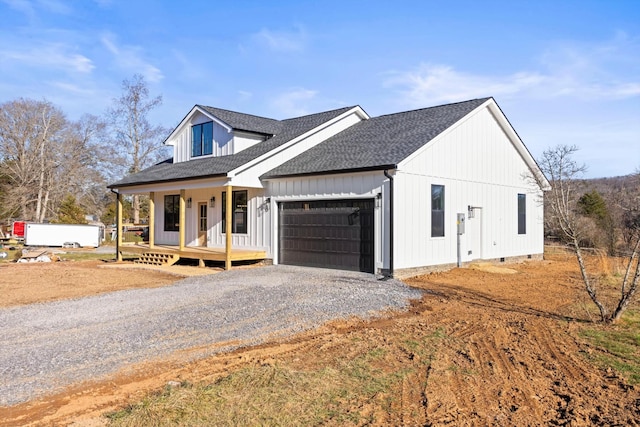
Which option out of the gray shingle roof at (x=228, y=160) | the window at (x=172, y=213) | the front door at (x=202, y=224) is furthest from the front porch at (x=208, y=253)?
the gray shingle roof at (x=228, y=160)

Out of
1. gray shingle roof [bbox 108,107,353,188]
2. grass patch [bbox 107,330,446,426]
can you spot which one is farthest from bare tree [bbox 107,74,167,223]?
grass patch [bbox 107,330,446,426]

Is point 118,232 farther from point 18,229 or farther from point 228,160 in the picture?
point 18,229

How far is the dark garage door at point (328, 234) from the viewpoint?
1371 centimetres

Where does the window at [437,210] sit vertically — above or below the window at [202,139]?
below

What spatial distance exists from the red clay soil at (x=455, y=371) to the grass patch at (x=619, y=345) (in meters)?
0.17

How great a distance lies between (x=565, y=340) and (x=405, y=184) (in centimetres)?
729

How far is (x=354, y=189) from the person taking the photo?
13859 millimetres

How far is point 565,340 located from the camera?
6.71 m

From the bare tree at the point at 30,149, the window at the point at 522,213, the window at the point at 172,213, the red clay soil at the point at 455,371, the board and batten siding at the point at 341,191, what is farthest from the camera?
the bare tree at the point at 30,149

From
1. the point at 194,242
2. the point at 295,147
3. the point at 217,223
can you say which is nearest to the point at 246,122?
the point at 295,147

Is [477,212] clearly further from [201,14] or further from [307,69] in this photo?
[201,14]

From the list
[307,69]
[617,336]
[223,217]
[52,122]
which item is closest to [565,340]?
[617,336]

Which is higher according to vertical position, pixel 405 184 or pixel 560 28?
pixel 560 28

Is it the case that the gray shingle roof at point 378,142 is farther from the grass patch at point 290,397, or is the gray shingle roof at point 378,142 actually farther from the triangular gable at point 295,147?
the grass patch at point 290,397
